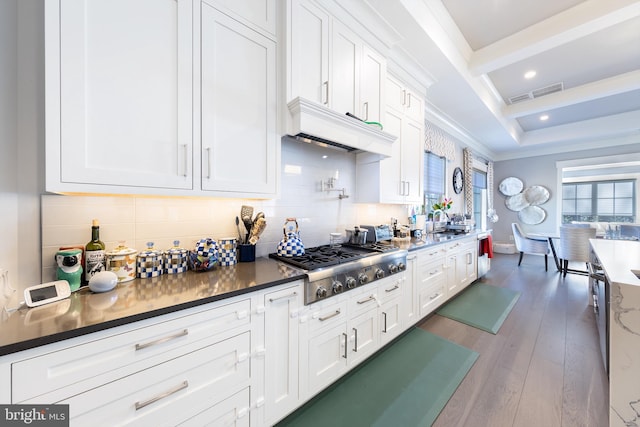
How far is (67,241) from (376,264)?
5.82ft

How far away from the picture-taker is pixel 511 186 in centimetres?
625

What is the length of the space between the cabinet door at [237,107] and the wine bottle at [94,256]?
1.83ft

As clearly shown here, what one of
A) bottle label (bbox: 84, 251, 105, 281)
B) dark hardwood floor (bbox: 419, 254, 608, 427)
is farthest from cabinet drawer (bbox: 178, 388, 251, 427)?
dark hardwood floor (bbox: 419, 254, 608, 427)

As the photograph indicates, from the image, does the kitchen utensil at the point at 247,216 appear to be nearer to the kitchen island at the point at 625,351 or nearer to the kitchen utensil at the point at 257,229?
the kitchen utensil at the point at 257,229

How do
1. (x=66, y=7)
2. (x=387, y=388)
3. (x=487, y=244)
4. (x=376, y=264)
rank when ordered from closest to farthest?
(x=66, y=7), (x=387, y=388), (x=376, y=264), (x=487, y=244)

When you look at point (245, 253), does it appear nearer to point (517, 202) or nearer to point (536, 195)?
point (517, 202)

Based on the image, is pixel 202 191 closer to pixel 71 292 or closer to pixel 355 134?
pixel 71 292

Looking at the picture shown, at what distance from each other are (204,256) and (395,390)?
1547 millimetres

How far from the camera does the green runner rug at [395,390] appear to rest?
138cm

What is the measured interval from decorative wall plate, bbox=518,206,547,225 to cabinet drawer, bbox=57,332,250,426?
300 inches

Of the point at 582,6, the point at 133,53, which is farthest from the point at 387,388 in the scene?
the point at 582,6

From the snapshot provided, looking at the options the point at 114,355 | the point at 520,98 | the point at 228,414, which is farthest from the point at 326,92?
the point at 520,98

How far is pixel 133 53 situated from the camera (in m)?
1.04

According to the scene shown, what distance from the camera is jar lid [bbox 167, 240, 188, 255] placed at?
130 cm
